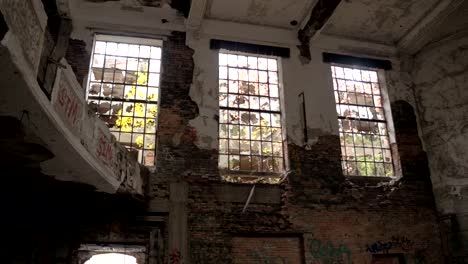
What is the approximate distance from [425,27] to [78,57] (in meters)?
8.10

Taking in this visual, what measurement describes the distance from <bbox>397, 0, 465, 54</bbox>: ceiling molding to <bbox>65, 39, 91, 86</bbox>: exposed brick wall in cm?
777

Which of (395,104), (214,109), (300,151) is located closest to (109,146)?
(214,109)

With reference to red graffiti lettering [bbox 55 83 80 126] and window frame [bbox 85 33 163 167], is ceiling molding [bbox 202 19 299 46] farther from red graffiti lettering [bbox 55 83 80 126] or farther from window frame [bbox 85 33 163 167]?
→ red graffiti lettering [bbox 55 83 80 126]

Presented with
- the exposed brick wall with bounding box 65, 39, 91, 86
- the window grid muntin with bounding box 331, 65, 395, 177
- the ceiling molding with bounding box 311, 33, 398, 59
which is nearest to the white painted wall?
the ceiling molding with bounding box 311, 33, 398, 59

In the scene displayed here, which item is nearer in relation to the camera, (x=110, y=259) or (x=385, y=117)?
(x=385, y=117)

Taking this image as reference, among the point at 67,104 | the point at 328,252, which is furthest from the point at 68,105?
the point at 328,252

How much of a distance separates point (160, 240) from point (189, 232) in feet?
1.84

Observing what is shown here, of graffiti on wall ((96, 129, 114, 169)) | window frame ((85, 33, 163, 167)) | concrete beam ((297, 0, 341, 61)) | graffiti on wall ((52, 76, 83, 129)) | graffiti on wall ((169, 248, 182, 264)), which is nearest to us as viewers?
graffiti on wall ((52, 76, 83, 129))

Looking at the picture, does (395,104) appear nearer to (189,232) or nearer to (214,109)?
(214,109)

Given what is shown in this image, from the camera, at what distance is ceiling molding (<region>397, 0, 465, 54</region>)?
926 centimetres

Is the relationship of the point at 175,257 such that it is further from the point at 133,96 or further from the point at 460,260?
the point at 460,260

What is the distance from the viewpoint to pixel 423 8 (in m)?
9.69

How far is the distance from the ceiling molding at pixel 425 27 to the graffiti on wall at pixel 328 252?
5513mm

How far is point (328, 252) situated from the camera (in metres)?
8.34
